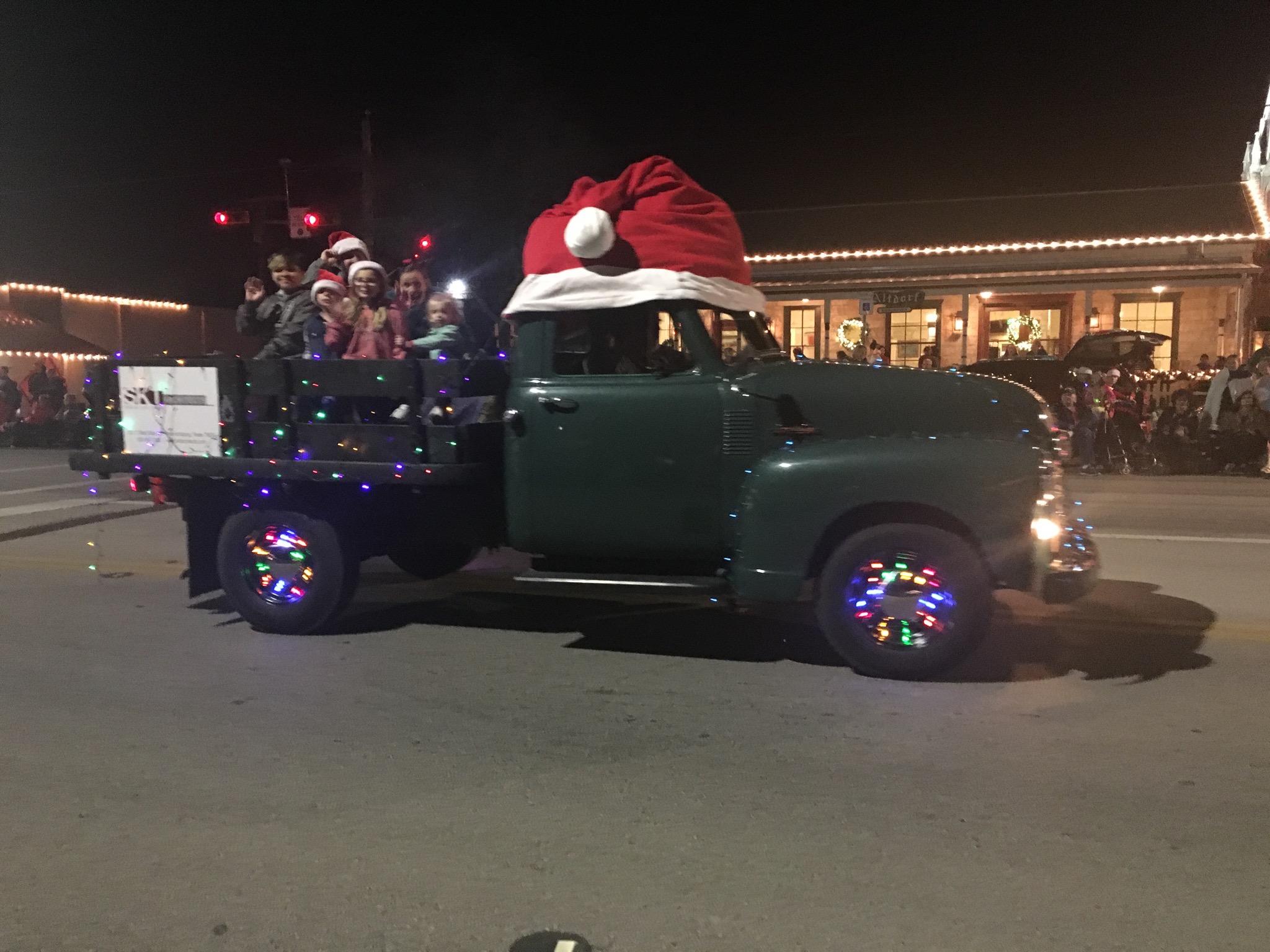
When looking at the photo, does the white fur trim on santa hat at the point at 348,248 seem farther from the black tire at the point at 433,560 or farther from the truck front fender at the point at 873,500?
the truck front fender at the point at 873,500

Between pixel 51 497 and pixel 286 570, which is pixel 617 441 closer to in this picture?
pixel 286 570

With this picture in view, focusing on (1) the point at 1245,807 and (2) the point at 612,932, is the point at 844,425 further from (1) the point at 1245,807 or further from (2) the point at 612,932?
(2) the point at 612,932

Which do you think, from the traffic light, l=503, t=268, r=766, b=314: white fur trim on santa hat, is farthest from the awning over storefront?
l=503, t=268, r=766, b=314: white fur trim on santa hat

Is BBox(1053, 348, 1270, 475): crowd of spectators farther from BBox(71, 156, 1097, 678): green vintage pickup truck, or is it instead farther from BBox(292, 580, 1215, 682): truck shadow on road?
BBox(71, 156, 1097, 678): green vintage pickup truck

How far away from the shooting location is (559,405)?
18.2ft

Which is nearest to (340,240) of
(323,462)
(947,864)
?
(323,462)

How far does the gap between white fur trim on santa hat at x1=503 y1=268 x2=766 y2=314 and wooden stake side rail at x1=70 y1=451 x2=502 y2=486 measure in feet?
3.13

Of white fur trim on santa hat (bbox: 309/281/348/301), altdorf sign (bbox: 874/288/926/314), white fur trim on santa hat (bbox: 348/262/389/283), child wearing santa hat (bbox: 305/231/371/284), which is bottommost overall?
white fur trim on santa hat (bbox: 309/281/348/301)

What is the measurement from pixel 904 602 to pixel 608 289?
2.22 m

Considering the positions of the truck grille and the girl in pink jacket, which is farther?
the girl in pink jacket

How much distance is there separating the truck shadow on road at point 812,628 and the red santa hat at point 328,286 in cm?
208

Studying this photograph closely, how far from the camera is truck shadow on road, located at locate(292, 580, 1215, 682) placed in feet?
17.8

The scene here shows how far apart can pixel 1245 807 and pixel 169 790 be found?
3934 millimetres

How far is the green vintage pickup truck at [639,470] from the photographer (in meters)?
5.02
